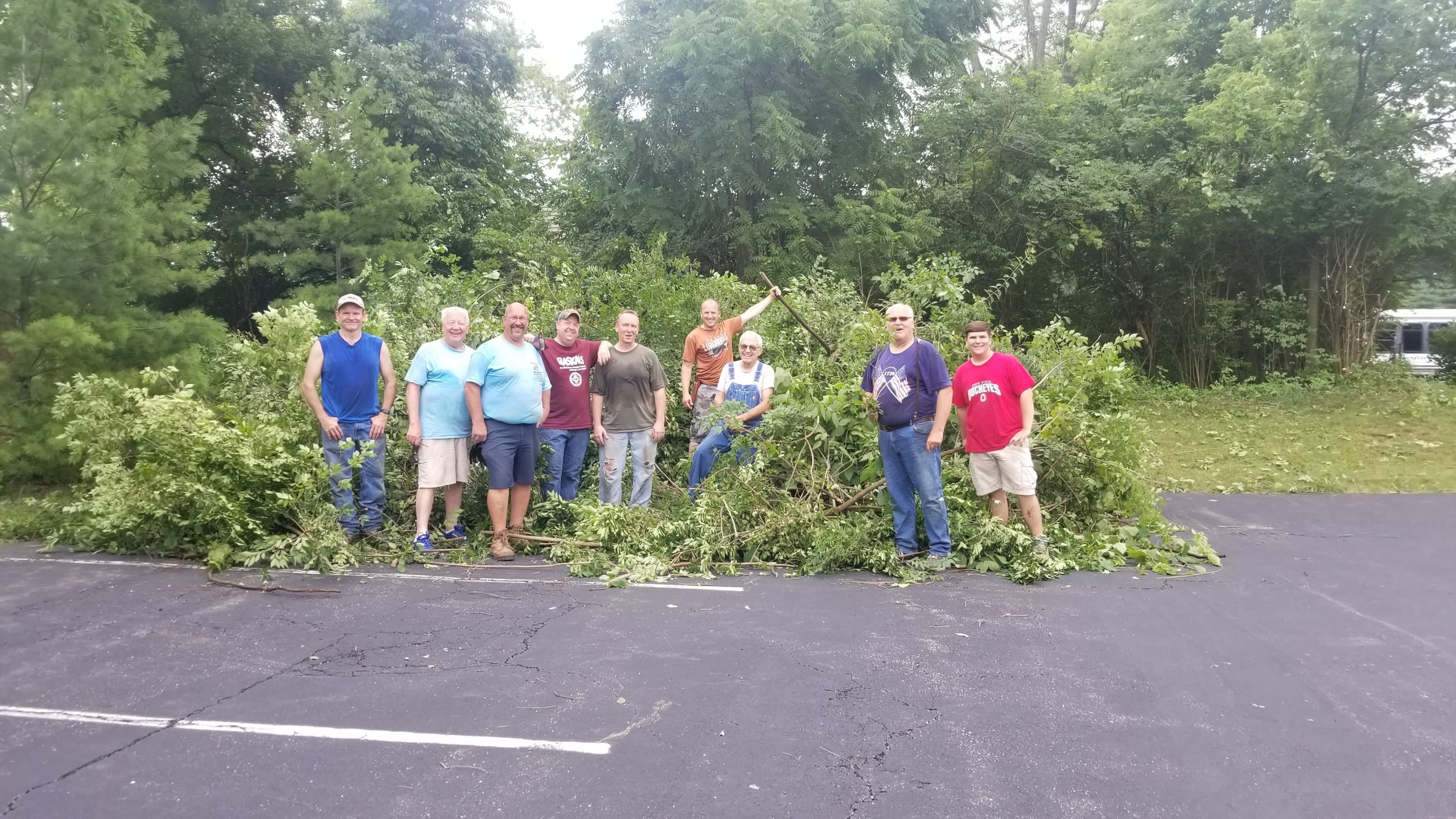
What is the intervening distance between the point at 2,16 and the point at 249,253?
A: 7.69 meters

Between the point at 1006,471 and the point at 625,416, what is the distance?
9.42 ft

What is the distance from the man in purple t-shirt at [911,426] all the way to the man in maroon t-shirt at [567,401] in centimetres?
225

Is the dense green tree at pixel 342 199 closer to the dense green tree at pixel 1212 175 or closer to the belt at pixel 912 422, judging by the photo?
the dense green tree at pixel 1212 175

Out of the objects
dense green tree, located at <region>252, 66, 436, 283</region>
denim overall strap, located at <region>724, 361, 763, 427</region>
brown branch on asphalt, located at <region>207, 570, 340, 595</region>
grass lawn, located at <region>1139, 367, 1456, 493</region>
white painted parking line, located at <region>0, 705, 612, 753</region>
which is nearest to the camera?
white painted parking line, located at <region>0, 705, 612, 753</region>

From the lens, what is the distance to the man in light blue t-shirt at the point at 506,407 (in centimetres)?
630

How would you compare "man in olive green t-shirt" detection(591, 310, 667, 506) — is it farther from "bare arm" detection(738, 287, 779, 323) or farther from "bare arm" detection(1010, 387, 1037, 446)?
"bare arm" detection(1010, 387, 1037, 446)

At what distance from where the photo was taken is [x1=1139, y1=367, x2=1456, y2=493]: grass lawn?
9930 millimetres

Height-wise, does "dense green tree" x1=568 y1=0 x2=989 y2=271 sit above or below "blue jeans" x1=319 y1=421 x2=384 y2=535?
above

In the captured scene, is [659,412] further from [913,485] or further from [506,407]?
[913,485]

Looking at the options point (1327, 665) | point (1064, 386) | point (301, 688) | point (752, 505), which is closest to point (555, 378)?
point (752, 505)

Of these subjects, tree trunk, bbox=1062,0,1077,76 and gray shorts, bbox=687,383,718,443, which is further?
tree trunk, bbox=1062,0,1077,76

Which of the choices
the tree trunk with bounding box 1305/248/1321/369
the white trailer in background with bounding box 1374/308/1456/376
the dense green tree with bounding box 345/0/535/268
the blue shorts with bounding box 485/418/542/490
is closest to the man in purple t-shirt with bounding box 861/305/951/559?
the blue shorts with bounding box 485/418/542/490

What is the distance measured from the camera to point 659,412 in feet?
23.3

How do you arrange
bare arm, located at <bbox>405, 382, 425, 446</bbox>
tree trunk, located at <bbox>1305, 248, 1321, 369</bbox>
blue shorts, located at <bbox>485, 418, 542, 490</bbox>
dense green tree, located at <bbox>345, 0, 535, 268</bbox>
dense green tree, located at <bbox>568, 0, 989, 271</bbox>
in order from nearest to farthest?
bare arm, located at <bbox>405, 382, 425, 446</bbox> → blue shorts, located at <bbox>485, 418, 542, 490</bbox> → dense green tree, located at <bbox>568, 0, 989, 271</bbox> → tree trunk, located at <bbox>1305, 248, 1321, 369</bbox> → dense green tree, located at <bbox>345, 0, 535, 268</bbox>
